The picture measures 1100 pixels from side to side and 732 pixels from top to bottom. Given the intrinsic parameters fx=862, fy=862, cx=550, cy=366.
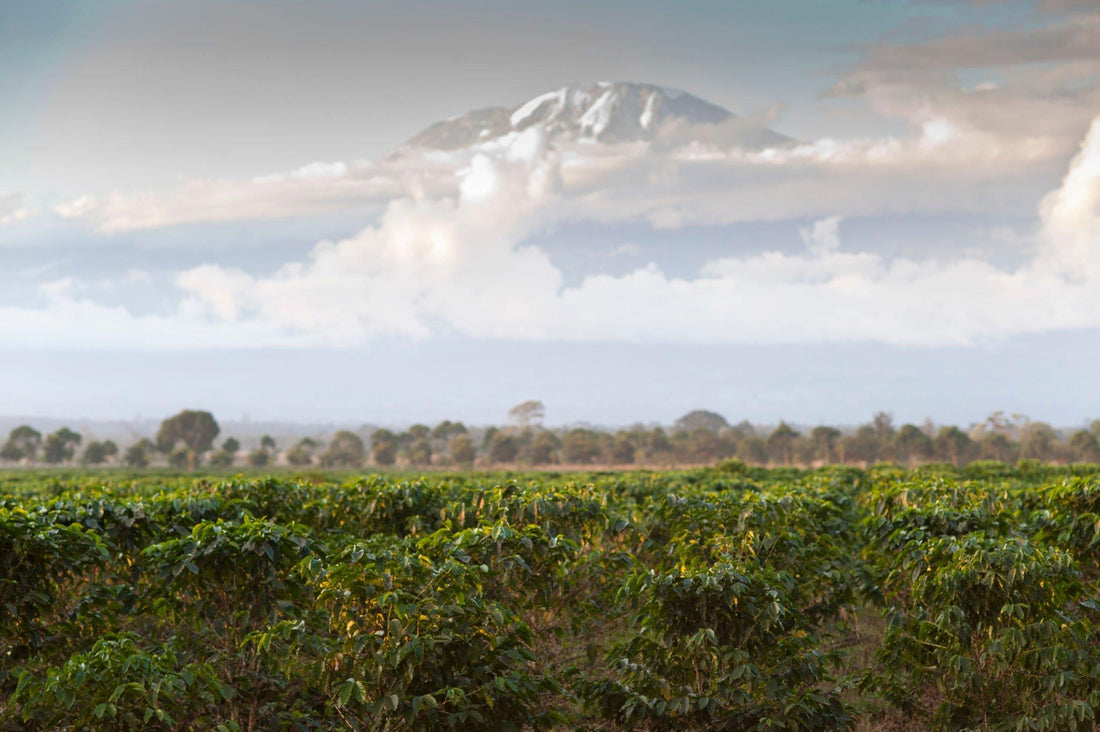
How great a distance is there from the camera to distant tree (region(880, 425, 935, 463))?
97.1 meters

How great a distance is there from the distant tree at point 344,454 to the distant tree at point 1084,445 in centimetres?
9087

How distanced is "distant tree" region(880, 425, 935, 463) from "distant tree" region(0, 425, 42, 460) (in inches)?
4506

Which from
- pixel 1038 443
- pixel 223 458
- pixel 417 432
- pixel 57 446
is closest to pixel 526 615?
pixel 1038 443

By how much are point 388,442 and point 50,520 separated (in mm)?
120676

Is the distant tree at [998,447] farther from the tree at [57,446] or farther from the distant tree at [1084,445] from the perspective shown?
the tree at [57,446]

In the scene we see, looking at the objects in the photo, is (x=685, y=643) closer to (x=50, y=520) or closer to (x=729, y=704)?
(x=729, y=704)

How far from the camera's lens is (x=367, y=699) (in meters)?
5.70

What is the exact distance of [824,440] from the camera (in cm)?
10519

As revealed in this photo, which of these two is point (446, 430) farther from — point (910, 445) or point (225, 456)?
point (910, 445)

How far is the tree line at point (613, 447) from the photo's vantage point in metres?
97.6

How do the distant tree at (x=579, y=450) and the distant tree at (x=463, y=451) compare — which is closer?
the distant tree at (x=463, y=451)

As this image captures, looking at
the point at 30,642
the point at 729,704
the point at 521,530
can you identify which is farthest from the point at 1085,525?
the point at 30,642

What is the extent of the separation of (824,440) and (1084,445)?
27.5m

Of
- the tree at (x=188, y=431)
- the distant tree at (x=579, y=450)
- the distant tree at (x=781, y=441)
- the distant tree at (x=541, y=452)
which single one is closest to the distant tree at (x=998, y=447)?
the distant tree at (x=781, y=441)
